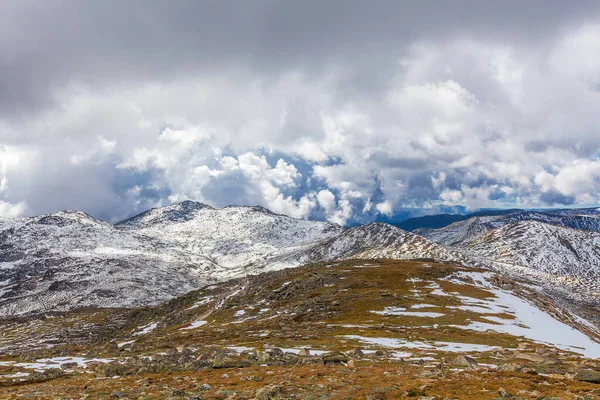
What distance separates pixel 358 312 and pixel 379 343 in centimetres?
2878

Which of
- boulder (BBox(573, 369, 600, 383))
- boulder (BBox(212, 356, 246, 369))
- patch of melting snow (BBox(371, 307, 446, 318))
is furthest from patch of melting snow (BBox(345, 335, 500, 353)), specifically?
boulder (BBox(212, 356, 246, 369))

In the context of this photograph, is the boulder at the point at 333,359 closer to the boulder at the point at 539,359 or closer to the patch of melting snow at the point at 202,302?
the boulder at the point at 539,359

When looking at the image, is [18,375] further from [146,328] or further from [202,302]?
[202,302]

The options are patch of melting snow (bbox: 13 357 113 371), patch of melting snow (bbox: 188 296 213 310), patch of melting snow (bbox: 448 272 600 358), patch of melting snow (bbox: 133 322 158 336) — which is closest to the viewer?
patch of melting snow (bbox: 13 357 113 371)

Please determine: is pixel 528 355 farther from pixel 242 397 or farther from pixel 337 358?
pixel 242 397

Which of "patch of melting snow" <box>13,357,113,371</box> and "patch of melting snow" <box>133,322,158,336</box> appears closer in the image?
"patch of melting snow" <box>13,357,113,371</box>

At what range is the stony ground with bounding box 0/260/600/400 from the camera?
858 inches

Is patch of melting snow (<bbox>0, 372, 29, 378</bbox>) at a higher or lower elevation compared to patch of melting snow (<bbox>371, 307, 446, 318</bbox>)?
higher

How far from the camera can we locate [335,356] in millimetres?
32719

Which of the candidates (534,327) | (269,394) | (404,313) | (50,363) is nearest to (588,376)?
(269,394)

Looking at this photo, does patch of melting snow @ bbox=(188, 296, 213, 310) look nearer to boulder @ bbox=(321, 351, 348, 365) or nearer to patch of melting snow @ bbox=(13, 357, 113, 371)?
patch of melting snow @ bbox=(13, 357, 113, 371)

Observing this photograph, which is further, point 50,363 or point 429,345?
point 429,345

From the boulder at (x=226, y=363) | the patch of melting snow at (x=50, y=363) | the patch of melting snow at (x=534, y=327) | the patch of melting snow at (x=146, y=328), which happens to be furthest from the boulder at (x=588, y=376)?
the patch of melting snow at (x=146, y=328)

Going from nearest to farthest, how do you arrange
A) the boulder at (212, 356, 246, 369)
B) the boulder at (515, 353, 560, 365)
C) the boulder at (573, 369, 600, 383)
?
the boulder at (573, 369, 600, 383), the boulder at (212, 356, 246, 369), the boulder at (515, 353, 560, 365)
